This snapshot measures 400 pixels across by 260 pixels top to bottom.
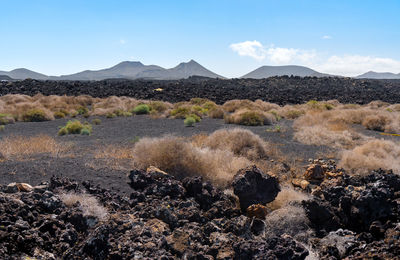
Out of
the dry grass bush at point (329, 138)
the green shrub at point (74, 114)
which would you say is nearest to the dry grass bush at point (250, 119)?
the dry grass bush at point (329, 138)

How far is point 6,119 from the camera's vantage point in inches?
690

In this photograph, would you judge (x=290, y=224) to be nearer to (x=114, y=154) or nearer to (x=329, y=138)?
(x=114, y=154)

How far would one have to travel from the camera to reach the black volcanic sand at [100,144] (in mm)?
6841

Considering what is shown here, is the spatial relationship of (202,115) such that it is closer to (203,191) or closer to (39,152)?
(39,152)

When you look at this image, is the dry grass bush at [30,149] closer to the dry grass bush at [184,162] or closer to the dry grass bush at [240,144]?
the dry grass bush at [184,162]

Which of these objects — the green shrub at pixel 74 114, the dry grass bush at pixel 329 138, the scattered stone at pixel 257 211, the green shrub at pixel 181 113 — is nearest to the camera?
the scattered stone at pixel 257 211

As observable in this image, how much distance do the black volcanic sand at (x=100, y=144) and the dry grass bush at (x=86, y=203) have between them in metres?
1.00

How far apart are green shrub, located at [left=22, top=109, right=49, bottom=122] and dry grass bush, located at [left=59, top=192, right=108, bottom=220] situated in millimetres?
14896

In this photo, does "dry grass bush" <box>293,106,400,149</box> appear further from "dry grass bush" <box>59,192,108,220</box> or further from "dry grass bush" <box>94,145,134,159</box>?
"dry grass bush" <box>59,192,108,220</box>

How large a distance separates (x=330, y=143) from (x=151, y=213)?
28.4 ft

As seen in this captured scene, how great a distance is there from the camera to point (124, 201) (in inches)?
229

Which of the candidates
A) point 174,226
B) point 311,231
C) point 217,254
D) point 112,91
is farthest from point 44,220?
point 112,91

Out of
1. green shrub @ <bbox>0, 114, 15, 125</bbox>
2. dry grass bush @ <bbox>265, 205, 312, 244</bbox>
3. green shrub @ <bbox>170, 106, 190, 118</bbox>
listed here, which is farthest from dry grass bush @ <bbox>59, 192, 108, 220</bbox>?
green shrub @ <bbox>170, 106, 190, 118</bbox>

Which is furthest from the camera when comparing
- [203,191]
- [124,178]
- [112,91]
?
[112,91]
